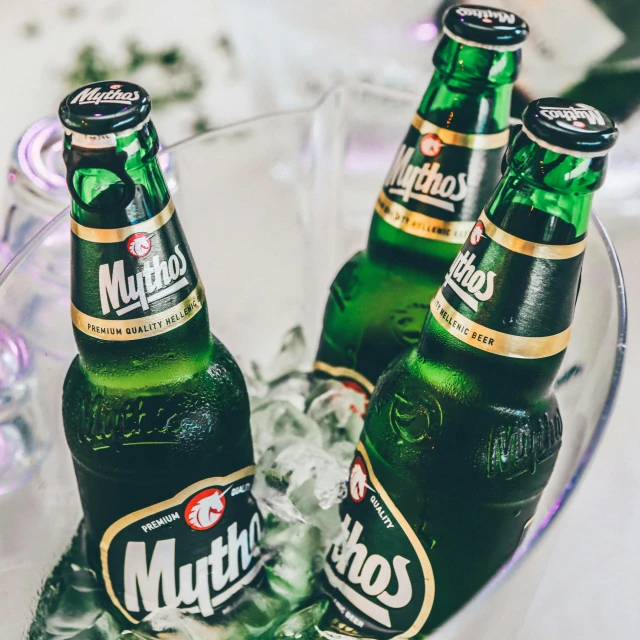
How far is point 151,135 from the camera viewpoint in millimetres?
452

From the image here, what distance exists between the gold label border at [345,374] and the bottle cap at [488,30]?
334 mm

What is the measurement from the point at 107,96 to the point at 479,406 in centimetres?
32

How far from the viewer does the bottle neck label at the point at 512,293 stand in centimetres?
46

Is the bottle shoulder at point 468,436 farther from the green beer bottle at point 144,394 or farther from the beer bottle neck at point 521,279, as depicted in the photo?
the green beer bottle at point 144,394

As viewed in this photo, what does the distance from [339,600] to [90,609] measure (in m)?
0.22

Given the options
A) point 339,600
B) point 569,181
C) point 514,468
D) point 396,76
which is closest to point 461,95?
point 569,181

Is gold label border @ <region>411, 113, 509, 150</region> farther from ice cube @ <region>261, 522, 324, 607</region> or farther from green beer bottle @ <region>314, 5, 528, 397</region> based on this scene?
ice cube @ <region>261, 522, 324, 607</region>

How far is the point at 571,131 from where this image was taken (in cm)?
40

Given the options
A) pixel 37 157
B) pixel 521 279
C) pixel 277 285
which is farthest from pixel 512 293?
pixel 37 157

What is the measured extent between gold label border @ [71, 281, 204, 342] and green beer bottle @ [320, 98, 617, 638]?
165mm

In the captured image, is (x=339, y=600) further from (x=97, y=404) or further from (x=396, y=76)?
(x=396, y=76)

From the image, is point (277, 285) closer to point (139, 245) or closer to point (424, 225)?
point (424, 225)

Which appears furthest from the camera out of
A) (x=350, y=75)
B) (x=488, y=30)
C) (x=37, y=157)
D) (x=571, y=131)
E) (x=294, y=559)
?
(x=350, y=75)

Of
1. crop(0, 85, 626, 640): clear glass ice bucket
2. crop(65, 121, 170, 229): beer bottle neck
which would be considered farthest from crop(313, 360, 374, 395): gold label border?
crop(65, 121, 170, 229): beer bottle neck
